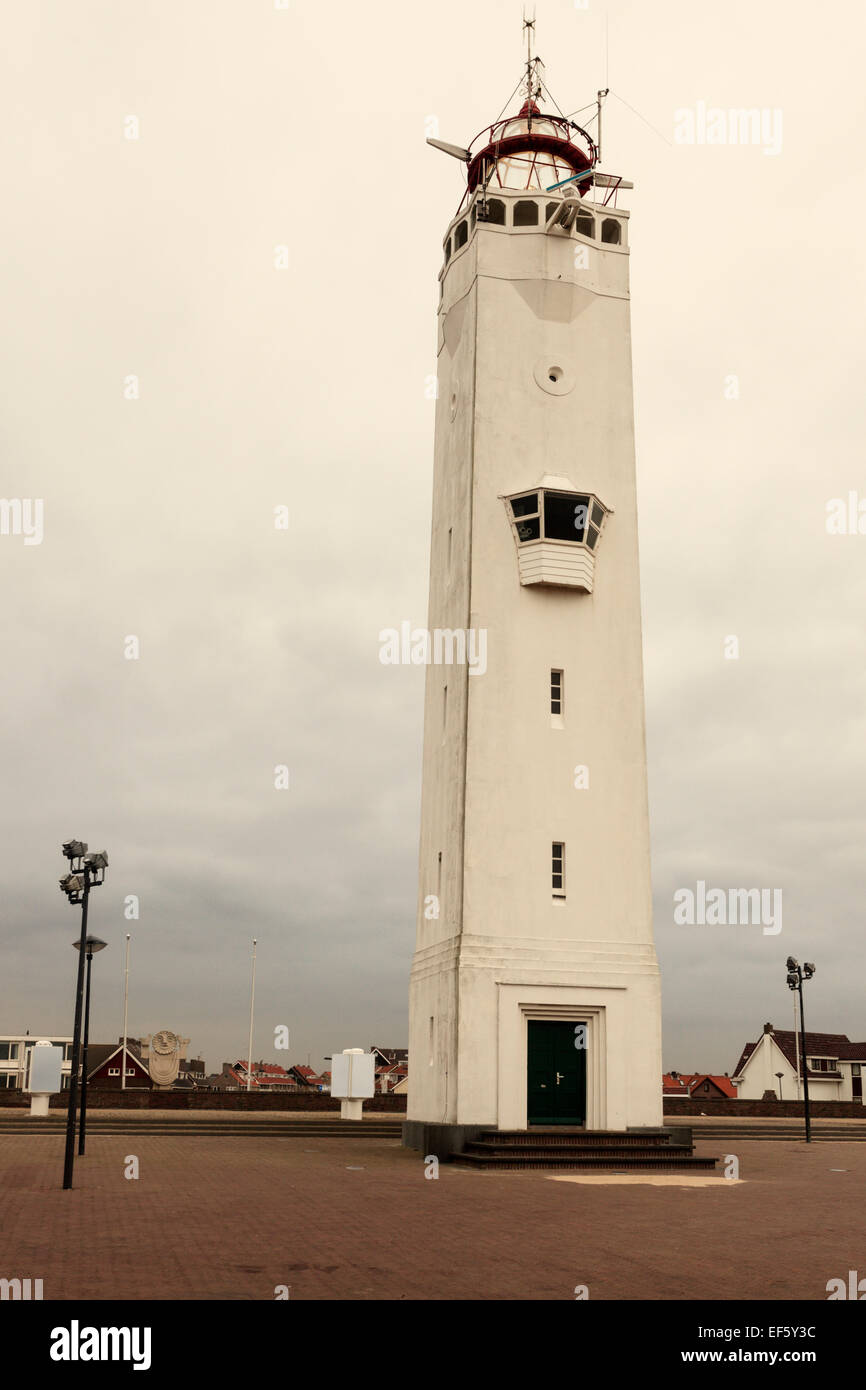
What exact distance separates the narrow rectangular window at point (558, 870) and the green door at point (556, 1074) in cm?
320

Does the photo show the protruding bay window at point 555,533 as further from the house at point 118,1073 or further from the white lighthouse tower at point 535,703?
the house at point 118,1073

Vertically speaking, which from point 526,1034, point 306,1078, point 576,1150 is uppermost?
point 526,1034

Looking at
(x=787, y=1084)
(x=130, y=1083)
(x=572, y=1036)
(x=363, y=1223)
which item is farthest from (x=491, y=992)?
(x=787, y=1084)

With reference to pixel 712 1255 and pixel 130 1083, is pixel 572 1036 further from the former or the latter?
pixel 130 1083

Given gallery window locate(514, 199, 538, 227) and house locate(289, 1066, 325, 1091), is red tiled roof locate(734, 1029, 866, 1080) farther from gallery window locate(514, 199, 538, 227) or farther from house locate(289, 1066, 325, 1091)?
gallery window locate(514, 199, 538, 227)

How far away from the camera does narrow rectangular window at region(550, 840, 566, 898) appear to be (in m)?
30.7

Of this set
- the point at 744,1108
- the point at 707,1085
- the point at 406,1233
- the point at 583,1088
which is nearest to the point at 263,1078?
the point at 707,1085

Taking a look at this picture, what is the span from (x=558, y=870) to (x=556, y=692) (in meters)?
4.67

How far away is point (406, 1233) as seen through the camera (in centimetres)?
1527

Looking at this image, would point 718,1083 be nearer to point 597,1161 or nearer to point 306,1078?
point 306,1078

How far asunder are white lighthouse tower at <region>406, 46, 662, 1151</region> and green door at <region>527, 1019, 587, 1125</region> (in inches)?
2.1

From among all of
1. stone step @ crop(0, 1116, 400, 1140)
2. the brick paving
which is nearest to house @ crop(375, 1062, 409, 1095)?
stone step @ crop(0, 1116, 400, 1140)

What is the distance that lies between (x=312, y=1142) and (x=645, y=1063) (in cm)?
992
